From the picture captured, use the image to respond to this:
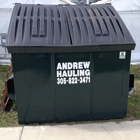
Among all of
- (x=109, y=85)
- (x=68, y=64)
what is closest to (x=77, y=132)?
(x=109, y=85)

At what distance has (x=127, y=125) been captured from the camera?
4.11 m

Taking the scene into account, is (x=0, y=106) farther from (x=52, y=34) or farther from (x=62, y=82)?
(x=52, y=34)

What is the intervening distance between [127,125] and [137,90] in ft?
4.66

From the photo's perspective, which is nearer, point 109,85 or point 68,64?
point 68,64

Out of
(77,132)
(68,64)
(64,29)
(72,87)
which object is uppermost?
(64,29)

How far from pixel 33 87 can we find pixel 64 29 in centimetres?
90

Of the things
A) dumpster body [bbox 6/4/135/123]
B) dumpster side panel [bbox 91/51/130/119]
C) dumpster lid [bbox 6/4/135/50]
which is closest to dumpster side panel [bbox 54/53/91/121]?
dumpster body [bbox 6/4/135/123]

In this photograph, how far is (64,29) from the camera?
386cm

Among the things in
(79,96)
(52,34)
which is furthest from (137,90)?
(52,34)

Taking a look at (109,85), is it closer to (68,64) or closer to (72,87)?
(72,87)

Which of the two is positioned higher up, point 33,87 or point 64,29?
point 64,29

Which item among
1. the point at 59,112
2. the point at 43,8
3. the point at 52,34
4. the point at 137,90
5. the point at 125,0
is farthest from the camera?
the point at 125,0

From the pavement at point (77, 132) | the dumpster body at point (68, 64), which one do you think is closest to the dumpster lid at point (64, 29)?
the dumpster body at point (68, 64)

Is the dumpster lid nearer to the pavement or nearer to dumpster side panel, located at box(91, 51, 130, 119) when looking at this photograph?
dumpster side panel, located at box(91, 51, 130, 119)
